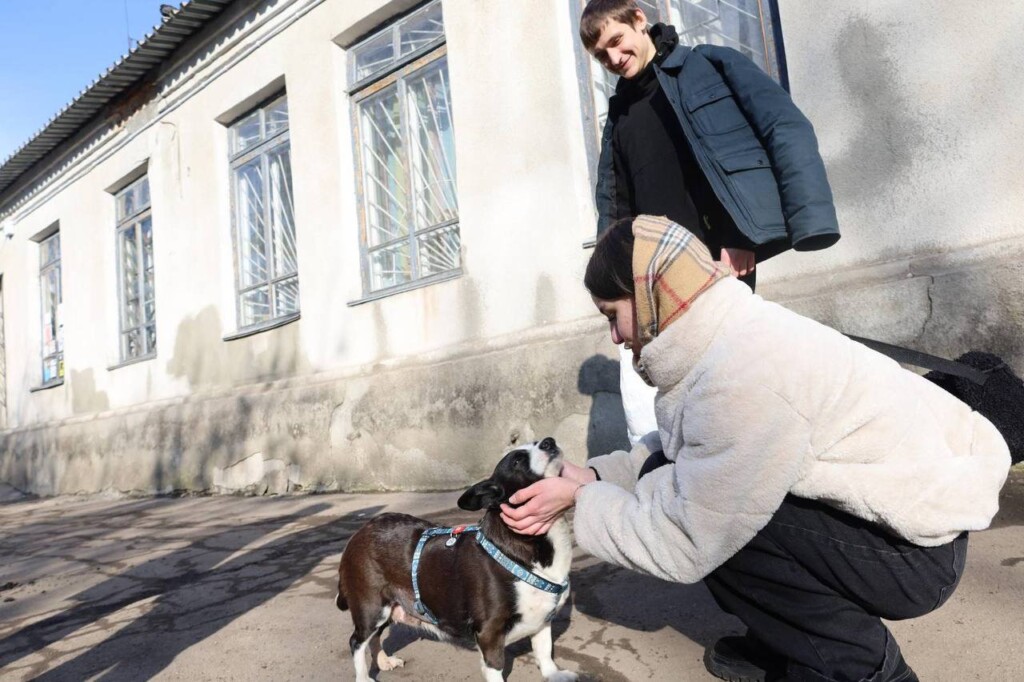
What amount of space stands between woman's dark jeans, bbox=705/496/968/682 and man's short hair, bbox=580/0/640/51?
5.75ft

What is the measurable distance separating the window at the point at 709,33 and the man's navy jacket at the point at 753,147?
1.96m

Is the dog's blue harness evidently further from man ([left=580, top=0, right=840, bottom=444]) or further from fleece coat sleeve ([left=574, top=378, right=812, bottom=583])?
man ([left=580, top=0, right=840, bottom=444])

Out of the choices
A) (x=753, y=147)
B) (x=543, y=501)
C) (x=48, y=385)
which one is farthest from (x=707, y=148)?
(x=48, y=385)

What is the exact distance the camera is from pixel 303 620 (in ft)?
9.77

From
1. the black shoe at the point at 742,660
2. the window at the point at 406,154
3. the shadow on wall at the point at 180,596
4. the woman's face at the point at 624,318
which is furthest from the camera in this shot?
the window at the point at 406,154

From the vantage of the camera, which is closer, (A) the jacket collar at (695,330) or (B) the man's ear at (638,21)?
(A) the jacket collar at (695,330)

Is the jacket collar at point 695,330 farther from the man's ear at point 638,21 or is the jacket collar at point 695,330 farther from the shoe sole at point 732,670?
the man's ear at point 638,21

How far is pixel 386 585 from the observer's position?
2.41m

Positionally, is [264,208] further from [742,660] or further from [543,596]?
[742,660]

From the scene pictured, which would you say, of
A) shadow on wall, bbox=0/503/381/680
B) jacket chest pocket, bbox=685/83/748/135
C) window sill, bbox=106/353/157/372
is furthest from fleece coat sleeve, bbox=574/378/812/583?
window sill, bbox=106/353/157/372

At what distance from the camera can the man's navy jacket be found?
2242mm

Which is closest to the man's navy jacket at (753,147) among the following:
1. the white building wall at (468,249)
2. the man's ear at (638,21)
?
the man's ear at (638,21)

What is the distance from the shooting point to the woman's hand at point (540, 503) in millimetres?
1808

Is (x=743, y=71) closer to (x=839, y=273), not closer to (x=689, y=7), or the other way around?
(x=839, y=273)
